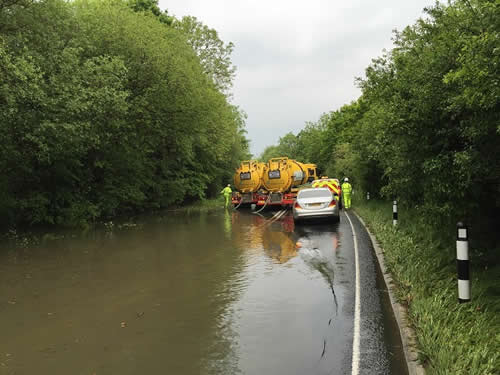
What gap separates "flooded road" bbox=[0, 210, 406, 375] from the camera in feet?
15.6

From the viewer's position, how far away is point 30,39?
55.5 feet

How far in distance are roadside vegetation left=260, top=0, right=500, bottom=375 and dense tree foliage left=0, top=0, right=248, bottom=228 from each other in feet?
34.2

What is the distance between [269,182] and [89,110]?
13.5 metres

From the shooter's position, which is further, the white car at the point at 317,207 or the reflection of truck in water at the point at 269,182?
the reflection of truck in water at the point at 269,182

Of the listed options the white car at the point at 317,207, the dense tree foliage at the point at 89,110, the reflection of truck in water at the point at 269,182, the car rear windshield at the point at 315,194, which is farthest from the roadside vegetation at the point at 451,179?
the reflection of truck in water at the point at 269,182

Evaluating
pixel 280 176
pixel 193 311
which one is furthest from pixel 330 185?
pixel 193 311

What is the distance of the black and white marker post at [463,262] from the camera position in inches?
206

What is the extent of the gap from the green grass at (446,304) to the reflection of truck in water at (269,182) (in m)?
16.9

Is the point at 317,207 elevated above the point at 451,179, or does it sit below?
below

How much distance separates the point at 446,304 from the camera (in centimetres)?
545

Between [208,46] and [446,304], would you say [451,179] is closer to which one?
[446,304]

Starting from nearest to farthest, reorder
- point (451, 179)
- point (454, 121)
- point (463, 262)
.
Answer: point (463, 262) < point (451, 179) < point (454, 121)

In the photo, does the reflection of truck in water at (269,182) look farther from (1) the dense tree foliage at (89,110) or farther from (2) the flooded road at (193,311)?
(2) the flooded road at (193,311)

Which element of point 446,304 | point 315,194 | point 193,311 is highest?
point 315,194
